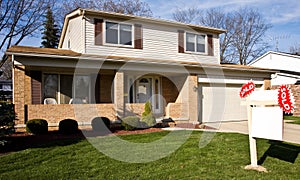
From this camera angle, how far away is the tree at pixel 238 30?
1357 inches

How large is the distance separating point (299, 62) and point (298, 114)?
10646mm

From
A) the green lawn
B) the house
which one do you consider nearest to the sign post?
the green lawn

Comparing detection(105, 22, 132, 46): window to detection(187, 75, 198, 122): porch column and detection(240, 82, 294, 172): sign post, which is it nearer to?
detection(187, 75, 198, 122): porch column

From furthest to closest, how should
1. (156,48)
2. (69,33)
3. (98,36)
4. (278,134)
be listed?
1. (69,33)
2. (156,48)
3. (98,36)
4. (278,134)

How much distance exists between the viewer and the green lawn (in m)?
5.06

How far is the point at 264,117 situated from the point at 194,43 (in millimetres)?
10980

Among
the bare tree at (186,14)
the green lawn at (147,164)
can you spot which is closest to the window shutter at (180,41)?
the green lawn at (147,164)

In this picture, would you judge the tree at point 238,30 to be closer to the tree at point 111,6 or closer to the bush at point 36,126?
the tree at point 111,6

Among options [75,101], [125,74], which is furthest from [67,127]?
A: [125,74]

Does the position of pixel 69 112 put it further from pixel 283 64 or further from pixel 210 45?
pixel 283 64

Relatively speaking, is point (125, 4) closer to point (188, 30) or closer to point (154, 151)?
point (188, 30)

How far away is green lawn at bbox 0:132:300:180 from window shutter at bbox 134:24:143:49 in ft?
25.8

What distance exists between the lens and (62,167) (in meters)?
5.47

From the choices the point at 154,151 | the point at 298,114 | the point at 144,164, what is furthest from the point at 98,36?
the point at 298,114
